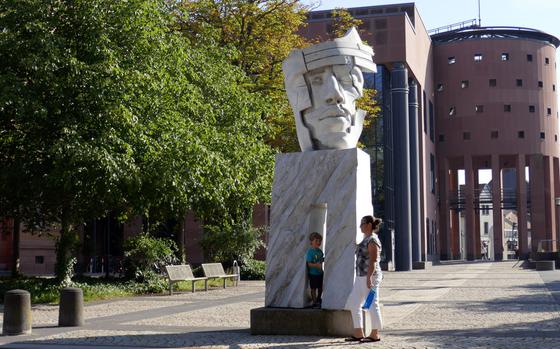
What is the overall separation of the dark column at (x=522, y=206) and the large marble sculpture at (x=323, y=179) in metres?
59.6

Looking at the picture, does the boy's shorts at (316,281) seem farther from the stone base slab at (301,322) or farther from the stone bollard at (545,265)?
the stone bollard at (545,265)

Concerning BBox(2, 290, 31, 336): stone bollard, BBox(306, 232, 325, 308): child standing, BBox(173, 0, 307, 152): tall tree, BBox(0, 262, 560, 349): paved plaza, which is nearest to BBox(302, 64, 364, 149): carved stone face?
BBox(306, 232, 325, 308): child standing

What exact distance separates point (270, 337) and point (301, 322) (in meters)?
0.58

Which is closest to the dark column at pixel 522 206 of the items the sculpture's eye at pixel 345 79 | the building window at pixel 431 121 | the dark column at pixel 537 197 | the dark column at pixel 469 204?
the dark column at pixel 537 197

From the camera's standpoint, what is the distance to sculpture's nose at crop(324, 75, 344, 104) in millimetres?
13141

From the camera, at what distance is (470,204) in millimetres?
71500

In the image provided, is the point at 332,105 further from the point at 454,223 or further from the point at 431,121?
the point at 454,223

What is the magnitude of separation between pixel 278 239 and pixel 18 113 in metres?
9.03

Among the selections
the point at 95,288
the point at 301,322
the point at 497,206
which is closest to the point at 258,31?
the point at 95,288

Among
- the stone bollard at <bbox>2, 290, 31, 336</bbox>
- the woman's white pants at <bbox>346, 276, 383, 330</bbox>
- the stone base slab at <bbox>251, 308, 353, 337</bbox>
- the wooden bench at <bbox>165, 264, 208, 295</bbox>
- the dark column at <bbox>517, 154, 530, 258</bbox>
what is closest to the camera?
the woman's white pants at <bbox>346, 276, 383, 330</bbox>

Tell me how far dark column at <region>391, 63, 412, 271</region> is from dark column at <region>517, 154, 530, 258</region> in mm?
26248

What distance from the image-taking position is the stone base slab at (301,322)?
12.0 meters

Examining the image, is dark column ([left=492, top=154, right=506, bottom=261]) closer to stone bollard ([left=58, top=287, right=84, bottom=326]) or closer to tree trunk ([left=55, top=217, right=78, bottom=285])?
tree trunk ([left=55, top=217, right=78, bottom=285])

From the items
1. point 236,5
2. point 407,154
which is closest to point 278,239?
point 236,5
